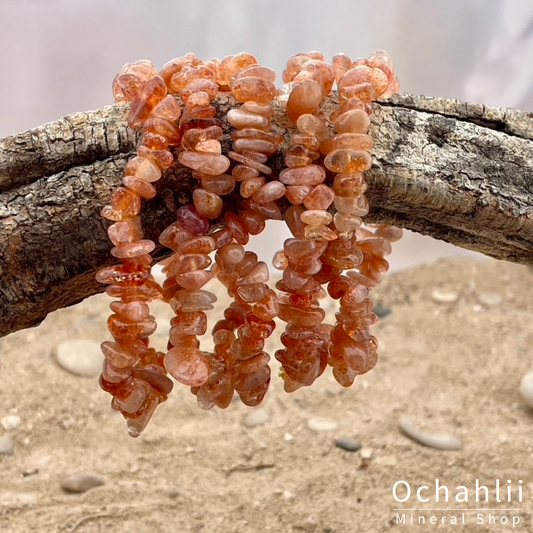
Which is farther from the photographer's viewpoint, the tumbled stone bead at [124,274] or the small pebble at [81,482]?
the small pebble at [81,482]

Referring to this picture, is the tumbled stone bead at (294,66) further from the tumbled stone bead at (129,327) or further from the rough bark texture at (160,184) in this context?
the tumbled stone bead at (129,327)

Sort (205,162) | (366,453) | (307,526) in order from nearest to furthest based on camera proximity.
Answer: (205,162) → (307,526) → (366,453)

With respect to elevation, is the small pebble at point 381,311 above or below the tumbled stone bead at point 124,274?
below

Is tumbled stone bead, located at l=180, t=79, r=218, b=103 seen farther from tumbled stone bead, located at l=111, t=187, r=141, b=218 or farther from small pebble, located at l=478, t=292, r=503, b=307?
small pebble, located at l=478, t=292, r=503, b=307

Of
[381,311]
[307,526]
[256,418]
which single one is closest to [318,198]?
[307,526]

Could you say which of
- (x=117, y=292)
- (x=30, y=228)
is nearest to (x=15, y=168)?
(x=30, y=228)

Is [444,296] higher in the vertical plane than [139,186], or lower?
lower

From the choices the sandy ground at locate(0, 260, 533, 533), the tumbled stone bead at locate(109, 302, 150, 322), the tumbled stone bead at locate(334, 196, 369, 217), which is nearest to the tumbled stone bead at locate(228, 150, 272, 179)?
the tumbled stone bead at locate(334, 196, 369, 217)

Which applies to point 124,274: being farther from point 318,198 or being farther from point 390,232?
point 390,232

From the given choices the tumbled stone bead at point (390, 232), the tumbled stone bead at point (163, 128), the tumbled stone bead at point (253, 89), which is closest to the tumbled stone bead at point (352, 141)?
the tumbled stone bead at point (253, 89)
